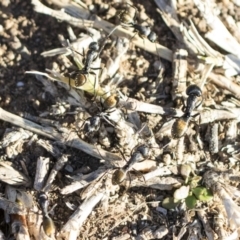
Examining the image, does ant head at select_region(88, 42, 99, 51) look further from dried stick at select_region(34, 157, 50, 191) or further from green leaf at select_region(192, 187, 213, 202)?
green leaf at select_region(192, 187, 213, 202)

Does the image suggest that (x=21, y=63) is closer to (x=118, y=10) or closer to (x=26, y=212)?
(x=118, y=10)

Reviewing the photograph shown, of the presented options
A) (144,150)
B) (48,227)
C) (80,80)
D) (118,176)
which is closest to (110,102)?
(80,80)

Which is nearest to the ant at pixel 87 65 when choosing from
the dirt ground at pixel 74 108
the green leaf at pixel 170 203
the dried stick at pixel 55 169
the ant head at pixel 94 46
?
the ant head at pixel 94 46

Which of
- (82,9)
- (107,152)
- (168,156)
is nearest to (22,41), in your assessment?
(82,9)

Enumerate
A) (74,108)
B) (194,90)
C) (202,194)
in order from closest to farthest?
1. (202,194)
2. (194,90)
3. (74,108)

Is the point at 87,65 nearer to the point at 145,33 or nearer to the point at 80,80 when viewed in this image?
the point at 80,80

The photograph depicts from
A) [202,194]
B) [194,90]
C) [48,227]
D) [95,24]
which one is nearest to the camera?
[48,227]

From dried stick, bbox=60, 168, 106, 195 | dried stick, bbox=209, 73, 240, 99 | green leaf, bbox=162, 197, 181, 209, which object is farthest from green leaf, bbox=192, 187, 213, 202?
dried stick, bbox=209, 73, 240, 99

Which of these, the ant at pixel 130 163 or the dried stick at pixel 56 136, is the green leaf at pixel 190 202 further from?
the dried stick at pixel 56 136
